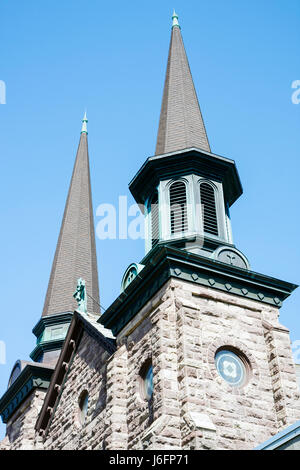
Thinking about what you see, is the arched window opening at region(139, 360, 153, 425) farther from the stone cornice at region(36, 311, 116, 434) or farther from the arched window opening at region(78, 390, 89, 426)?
the stone cornice at region(36, 311, 116, 434)

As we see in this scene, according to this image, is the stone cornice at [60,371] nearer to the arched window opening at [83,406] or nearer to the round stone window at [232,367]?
the arched window opening at [83,406]

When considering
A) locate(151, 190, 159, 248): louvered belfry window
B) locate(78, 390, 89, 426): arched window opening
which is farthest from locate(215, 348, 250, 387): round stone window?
locate(78, 390, 89, 426): arched window opening

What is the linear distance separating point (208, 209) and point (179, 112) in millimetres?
4916

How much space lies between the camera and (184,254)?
16.5 m

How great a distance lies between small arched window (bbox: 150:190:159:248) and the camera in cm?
1961

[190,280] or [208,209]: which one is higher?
[208,209]

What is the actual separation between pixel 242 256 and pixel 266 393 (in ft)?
11.5

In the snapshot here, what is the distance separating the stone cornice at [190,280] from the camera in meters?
16.5

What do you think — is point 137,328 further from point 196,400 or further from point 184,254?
point 196,400

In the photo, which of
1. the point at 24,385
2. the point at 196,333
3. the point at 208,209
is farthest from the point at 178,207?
the point at 24,385

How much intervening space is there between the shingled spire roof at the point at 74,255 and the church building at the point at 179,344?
3730mm

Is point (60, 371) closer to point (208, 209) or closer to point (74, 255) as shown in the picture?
point (208, 209)

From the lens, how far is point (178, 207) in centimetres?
1936

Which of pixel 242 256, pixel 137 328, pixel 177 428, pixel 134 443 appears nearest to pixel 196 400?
pixel 177 428
